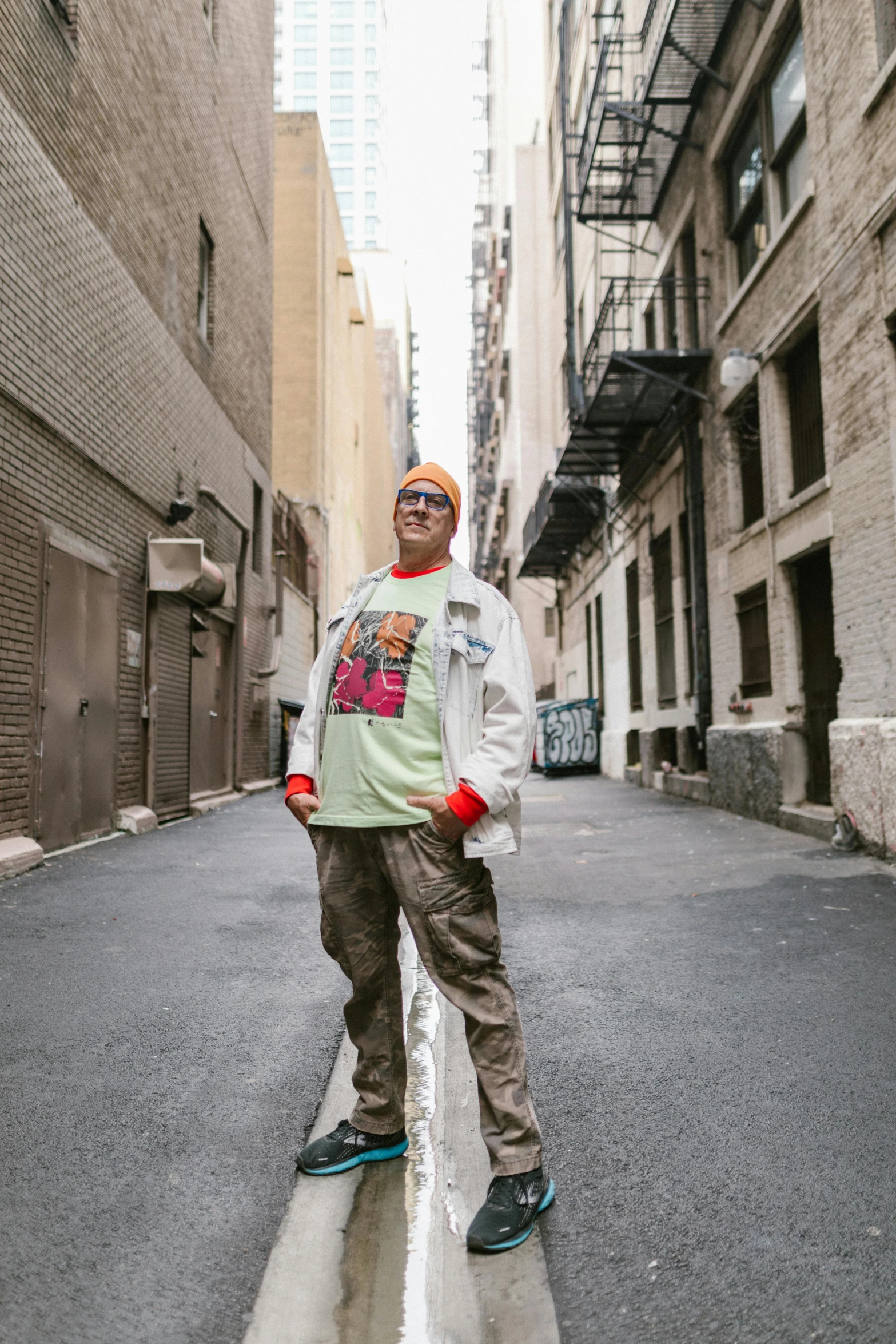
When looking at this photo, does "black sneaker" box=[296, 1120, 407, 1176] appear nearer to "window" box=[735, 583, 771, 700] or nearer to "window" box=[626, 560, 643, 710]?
"window" box=[735, 583, 771, 700]

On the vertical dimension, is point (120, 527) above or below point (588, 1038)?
above

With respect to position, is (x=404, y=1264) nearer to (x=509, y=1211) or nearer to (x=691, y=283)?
(x=509, y=1211)

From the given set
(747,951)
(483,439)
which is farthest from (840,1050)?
(483,439)

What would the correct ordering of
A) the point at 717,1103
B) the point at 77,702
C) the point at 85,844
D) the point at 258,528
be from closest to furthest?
the point at 717,1103, the point at 77,702, the point at 85,844, the point at 258,528

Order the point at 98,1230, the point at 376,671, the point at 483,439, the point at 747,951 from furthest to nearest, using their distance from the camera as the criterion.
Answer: the point at 483,439
the point at 747,951
the point at 376,671
the point at 98,1230

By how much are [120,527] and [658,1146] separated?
9.00m

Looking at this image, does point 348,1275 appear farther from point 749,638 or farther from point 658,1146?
point 749,638

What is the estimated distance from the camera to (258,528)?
18312mm

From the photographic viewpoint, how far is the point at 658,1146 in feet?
9.39

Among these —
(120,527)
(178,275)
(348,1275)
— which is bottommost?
(348,1275)

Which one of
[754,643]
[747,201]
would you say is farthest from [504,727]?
[747,201]

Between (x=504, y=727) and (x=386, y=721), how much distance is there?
32 centimetres

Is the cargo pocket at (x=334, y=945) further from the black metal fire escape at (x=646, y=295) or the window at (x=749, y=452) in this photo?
the black metal fire escape at (x=646, y=295)

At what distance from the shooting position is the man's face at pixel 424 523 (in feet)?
9.17
